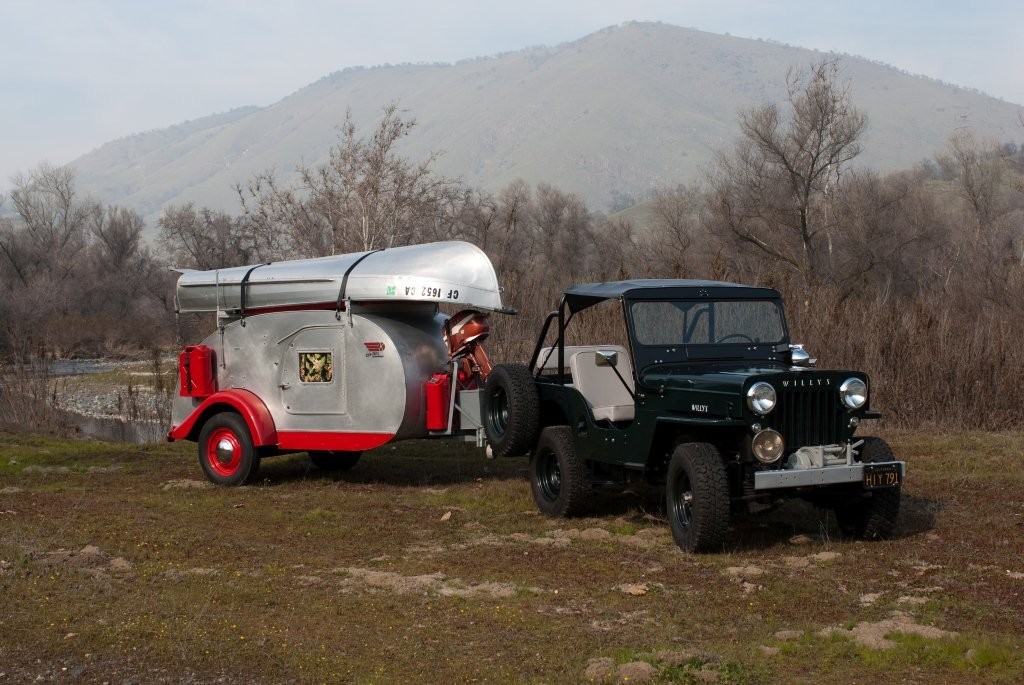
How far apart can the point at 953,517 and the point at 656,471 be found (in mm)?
2702

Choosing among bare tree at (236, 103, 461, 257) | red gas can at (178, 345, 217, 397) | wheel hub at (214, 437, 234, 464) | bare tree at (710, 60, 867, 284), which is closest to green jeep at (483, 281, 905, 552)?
wheel hub at (214, 437, 234, 464)

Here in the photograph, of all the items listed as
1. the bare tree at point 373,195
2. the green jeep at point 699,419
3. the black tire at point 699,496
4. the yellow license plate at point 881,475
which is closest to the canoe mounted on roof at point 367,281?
the green jeep at point 699,419

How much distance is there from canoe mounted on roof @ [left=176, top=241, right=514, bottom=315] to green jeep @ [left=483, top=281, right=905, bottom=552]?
1164mm

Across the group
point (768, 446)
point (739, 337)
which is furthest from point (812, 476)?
point (739, 337)

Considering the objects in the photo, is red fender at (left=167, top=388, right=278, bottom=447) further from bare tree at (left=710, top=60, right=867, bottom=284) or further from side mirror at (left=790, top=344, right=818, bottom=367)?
bare tree at (left=710, top=60, right=867, bottom=284)

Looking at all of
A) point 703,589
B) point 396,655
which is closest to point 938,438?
point 703,589

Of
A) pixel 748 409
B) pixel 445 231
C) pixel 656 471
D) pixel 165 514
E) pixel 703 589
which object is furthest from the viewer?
pixel 445 231

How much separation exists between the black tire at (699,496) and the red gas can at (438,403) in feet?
10.7

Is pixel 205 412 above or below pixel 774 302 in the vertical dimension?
below

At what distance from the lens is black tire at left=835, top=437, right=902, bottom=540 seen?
817 cm

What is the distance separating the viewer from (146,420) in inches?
818

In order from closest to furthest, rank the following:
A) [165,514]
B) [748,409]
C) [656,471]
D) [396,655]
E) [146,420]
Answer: [396,655], [748,409], [656,471], [165,514], [146,420]

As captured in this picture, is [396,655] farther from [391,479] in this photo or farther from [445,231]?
[445,231]

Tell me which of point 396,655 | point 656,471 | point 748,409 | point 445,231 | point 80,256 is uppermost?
point 80,256
